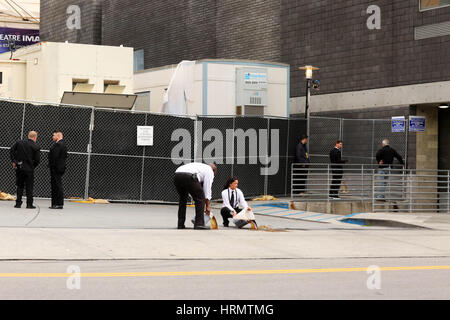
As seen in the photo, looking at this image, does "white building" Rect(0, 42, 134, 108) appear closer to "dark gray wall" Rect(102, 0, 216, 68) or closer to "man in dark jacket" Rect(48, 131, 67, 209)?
"dark gray wall" Rect(102, 0, 216, 68)

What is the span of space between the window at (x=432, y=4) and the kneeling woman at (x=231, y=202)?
11.9m

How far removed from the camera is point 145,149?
21.8 metres

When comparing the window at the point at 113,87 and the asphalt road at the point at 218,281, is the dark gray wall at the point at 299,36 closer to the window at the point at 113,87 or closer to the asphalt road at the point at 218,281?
the window at the point at 113,87

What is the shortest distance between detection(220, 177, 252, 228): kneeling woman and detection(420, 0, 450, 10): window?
39.0 ft

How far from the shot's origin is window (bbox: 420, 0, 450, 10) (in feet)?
82.1

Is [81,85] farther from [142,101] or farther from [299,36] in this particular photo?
[299,36]

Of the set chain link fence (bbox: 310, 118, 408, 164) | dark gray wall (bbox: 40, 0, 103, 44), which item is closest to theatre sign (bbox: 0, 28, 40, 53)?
dark gray wall (bbox: 40, 0, 103, 44)

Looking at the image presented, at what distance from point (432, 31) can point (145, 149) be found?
1024 centimetres

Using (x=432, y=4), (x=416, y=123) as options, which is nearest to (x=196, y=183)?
(x=416, y=123)

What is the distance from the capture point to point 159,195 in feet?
72.5

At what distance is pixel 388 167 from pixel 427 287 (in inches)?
618

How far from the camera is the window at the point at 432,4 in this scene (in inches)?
985

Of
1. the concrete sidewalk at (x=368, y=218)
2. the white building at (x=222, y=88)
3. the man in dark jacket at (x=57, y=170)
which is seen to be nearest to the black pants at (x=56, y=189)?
the man in dark jacket at (x=57, y=170)
